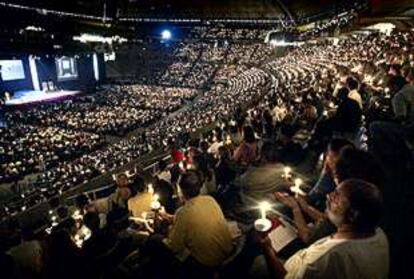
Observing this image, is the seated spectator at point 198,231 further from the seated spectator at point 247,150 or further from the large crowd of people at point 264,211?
the seated spectator at point 247,150

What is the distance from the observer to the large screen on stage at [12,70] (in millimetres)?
48062

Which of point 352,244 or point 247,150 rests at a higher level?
point 352,244

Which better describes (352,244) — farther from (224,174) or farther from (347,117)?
(347,117)

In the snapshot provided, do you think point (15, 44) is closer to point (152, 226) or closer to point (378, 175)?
point (152, 226)

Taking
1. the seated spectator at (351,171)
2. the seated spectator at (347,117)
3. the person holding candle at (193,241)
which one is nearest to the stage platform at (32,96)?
the seated spectator at (347,117)

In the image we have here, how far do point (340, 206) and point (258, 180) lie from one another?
3.26 metres

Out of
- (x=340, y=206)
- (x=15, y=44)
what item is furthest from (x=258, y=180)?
(x=15, y=44)

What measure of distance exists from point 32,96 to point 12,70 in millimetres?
4637

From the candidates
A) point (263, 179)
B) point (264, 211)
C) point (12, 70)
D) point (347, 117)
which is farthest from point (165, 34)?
point (264, 211)

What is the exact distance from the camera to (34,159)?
910 inches

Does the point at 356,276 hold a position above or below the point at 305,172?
above

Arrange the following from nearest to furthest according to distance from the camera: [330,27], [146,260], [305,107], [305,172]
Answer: [146,260]
[305,172]
[305,107]
[330,27]

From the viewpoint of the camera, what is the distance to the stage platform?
43.1 metres

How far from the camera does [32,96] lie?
4681cm
